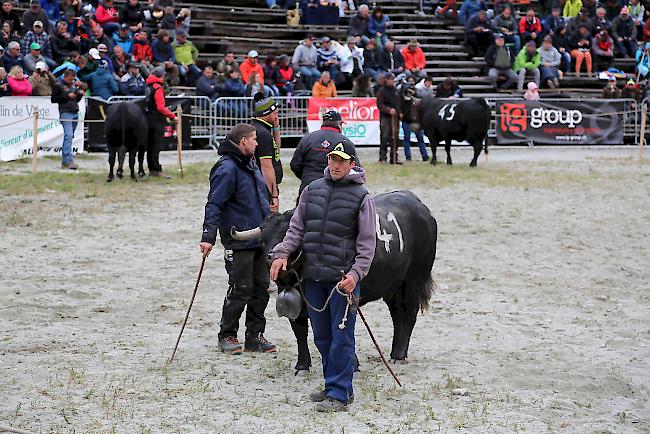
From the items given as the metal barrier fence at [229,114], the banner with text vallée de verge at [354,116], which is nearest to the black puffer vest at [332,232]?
the metal barrier fence at [229,114]

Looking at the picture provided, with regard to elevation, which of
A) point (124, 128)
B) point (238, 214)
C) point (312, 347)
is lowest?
point (312, 347)

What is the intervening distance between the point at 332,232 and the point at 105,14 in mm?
20119

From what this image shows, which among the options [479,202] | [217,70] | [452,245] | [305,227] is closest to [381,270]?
[305,227]

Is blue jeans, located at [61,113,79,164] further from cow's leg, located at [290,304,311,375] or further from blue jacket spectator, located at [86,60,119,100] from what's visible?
cow's leg, located at [290,304,311,375]

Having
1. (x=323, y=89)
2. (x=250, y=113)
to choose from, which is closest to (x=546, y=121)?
(x=323, y=89)

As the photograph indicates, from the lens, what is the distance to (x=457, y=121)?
72.7 feet

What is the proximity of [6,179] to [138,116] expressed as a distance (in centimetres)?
251

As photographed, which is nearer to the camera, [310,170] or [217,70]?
[310,170]

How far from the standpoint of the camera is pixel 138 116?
1830 centimetres

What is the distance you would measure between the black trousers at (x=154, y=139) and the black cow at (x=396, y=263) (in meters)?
10.6

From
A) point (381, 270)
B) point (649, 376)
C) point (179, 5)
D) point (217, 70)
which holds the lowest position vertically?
point (649, 376)

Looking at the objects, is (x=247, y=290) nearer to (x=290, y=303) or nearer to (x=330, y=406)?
(x=290, y=303)

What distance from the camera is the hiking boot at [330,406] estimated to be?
Answer: 7090mm

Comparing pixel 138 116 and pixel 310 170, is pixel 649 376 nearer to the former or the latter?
pixel 310 170
